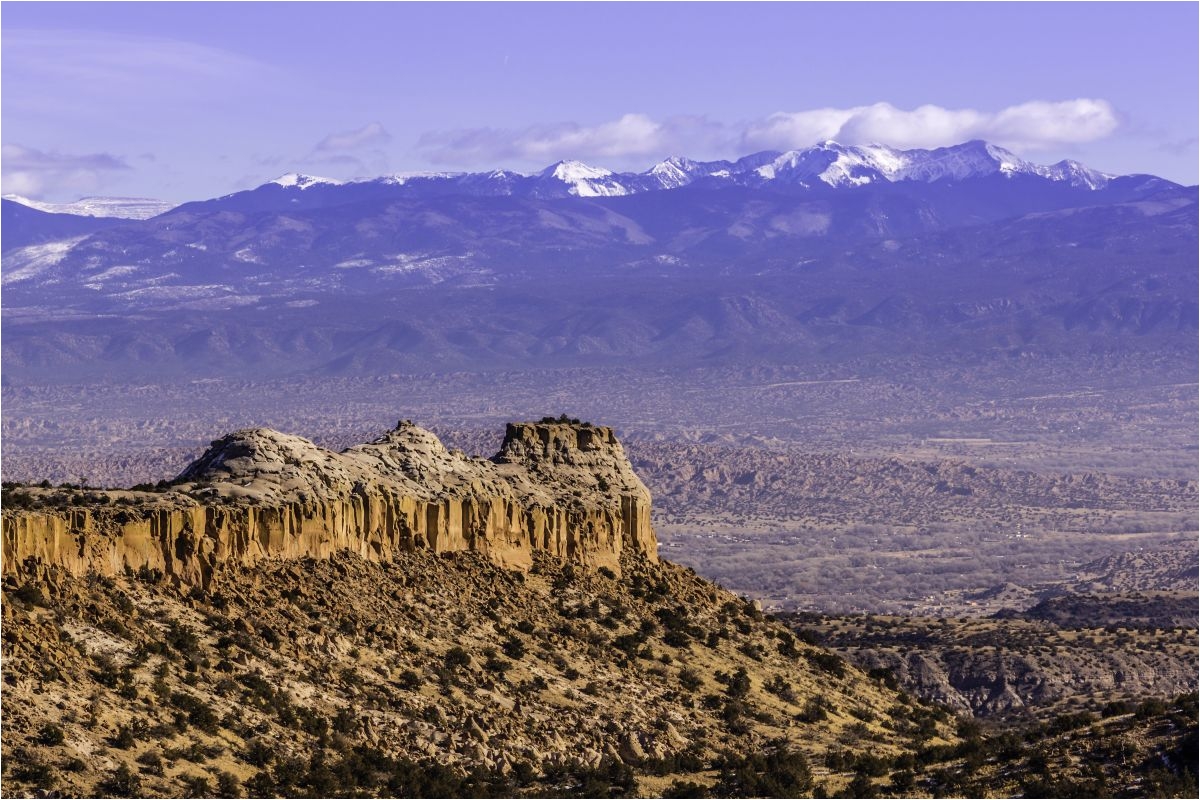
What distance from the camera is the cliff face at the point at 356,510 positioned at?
37.3 m

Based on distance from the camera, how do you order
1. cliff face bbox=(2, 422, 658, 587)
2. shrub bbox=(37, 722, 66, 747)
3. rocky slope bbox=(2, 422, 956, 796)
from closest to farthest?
shrub bbox=(37, 722, 66, 747) < rocky slope bbox=(2, 422, 956, 796) < cliff face bbox=(2, 422, 658, 587)

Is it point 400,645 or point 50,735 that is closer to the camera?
point 50,735

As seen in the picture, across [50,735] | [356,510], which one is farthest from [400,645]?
[50,735]

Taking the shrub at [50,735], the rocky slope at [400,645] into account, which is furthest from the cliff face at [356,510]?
the shrub at [50,735]

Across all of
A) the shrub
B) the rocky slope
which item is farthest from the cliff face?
the shrub

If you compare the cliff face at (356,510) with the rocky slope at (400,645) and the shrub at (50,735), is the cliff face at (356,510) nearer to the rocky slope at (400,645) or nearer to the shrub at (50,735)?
the rocky slope at (400,645)

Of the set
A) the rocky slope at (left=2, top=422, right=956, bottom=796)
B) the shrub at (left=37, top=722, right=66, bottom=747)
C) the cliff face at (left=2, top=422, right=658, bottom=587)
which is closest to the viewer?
the shrub at (left=37, top=722, right=66, bottom=747)

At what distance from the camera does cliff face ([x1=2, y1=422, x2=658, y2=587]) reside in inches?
1468

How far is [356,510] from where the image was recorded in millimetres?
41938

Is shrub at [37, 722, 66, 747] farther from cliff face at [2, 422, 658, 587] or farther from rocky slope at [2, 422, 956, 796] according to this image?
cliff face at [2, 422, 658, 587]

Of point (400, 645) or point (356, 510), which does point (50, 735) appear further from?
point (356, 510)

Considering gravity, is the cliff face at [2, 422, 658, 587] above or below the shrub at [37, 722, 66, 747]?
above

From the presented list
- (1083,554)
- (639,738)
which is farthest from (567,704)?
(1083,554)

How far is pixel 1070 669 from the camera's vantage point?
65.6m
